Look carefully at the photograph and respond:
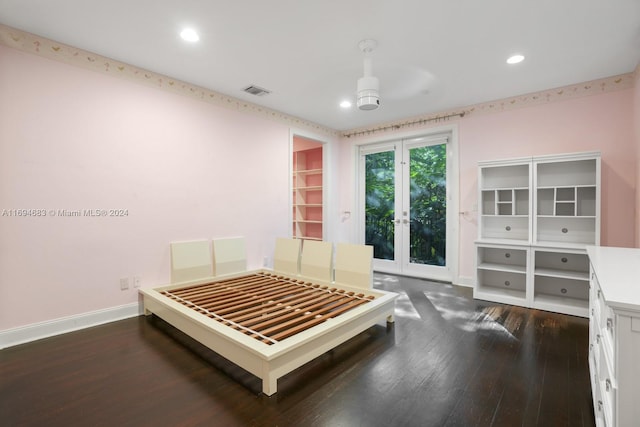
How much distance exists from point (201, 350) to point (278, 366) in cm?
87

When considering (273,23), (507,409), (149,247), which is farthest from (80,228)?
(507,409)

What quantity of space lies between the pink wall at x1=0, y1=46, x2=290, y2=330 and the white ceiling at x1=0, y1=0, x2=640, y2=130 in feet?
1.27

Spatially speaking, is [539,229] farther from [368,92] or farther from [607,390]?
[607,390]

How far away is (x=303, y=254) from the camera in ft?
12.3

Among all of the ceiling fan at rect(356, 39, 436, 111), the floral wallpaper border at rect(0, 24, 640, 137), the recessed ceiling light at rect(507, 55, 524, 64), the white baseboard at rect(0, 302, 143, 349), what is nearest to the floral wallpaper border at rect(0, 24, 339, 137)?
the floral wallpaper border at rect(0, 24, 640, 137)

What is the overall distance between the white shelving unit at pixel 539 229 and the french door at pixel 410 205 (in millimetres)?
609

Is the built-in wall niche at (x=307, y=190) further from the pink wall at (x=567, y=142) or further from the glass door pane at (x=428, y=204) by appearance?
the pink wall at (x=567, y=142)

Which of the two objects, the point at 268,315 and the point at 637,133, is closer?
the point at 268,315

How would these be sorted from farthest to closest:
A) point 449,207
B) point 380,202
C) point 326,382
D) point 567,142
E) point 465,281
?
point 380,202, point 449,207, point 465,281, point 567,142, point 326,382

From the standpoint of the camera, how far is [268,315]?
2473 millimetres

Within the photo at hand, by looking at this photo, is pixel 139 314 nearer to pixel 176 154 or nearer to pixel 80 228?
pixel 80 228

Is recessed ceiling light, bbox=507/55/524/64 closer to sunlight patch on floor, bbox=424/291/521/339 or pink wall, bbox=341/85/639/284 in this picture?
pink wall, bbox=341/85/639/284

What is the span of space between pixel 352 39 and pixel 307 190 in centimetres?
379

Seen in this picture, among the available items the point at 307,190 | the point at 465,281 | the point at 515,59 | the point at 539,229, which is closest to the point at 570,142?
the point at 539,229
